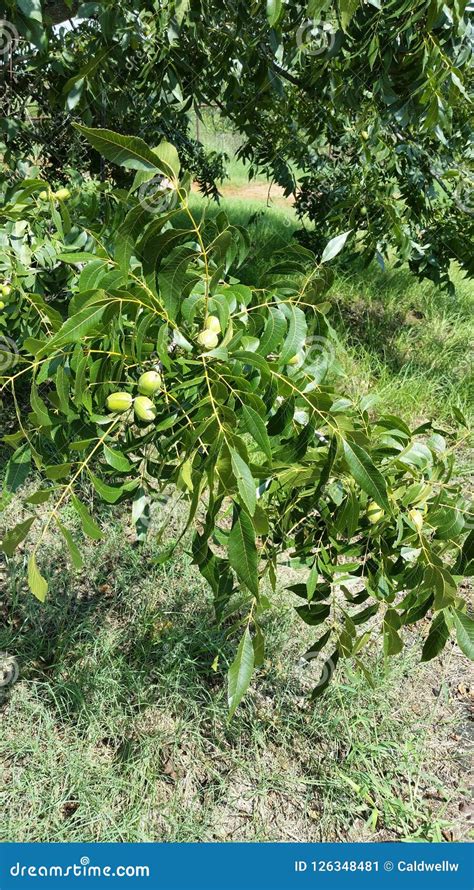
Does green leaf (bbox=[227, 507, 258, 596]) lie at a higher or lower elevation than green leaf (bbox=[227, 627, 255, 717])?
higher

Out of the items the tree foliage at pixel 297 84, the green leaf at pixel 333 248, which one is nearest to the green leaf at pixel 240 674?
the green leaf at pixel 333 248

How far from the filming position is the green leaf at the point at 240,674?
2.92 ft

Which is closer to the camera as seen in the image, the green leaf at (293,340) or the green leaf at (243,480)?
the green leaf at (243,480)

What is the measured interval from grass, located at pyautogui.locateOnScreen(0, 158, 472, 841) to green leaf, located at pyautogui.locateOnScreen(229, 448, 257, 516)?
701mm

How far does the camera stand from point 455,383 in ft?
11.5

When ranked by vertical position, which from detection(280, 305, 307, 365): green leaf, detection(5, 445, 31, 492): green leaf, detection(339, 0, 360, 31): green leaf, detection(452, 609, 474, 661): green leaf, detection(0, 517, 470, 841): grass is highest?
detection(339, 0, 360, 31): green leaf

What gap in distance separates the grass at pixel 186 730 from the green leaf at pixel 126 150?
0.61 meters

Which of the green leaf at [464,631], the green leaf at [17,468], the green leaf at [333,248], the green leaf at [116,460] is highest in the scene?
the green leaf at [333,248]

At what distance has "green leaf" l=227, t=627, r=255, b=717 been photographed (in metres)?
0.89

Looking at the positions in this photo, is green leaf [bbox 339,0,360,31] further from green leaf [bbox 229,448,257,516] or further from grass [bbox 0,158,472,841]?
green leaf [bbox 229,448,257,516]

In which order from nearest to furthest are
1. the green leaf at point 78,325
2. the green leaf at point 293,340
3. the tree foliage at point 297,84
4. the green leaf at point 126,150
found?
the green leaf at point 126,150 < the green leaf at point 78,325 < the green leaf at point 293,340 < the tree foliage at point 297,84

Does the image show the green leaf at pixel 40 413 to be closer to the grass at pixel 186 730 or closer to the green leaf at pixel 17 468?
the green leaf at pixel 17 468

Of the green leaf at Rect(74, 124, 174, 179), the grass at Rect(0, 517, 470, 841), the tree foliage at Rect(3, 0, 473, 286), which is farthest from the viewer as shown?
the tree foliage at Rect(3, 0, 473, 286)

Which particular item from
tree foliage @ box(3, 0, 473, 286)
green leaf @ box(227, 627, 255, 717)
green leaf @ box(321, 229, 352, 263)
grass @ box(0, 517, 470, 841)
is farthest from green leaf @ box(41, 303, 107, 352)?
grass @ box(0, 517, 470, 841)
